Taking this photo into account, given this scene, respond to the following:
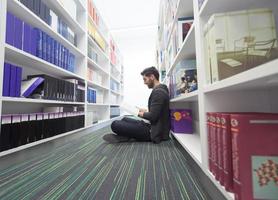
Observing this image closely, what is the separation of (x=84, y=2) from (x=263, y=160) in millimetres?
2818

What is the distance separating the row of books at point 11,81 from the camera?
1.02 metres

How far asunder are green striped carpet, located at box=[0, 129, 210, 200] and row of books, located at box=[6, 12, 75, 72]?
0.90 metres

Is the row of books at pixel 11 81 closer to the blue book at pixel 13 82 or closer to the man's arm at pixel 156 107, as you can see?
the blue book at pixel 13 82

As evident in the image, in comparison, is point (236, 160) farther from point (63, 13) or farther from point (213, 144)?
point (63, 13)

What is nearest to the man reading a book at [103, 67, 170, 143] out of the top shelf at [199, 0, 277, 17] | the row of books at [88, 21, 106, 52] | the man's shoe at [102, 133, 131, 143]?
the man's shoe at [102, 133, 131, 143]

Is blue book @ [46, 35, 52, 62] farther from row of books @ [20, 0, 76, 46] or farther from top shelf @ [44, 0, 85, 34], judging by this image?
top shelf @ [44, 0, 85, 34]

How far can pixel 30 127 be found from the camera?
122 cm

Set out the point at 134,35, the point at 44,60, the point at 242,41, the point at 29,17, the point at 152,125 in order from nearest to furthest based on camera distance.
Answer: the point at 242,41 < the point at 29,17 < the point at 44,60 < the point at 152,125 < the point at 134,35

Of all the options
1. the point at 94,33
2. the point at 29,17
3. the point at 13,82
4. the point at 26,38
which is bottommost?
the point at 13,82

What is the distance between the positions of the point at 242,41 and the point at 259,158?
0.40m

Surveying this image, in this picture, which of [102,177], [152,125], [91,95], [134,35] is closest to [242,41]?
[102,177]

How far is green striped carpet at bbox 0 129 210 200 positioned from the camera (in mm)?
724

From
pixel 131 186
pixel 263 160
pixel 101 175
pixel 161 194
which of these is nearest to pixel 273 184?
pixel 263 160

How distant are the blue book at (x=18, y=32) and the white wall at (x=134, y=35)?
3.41 m
